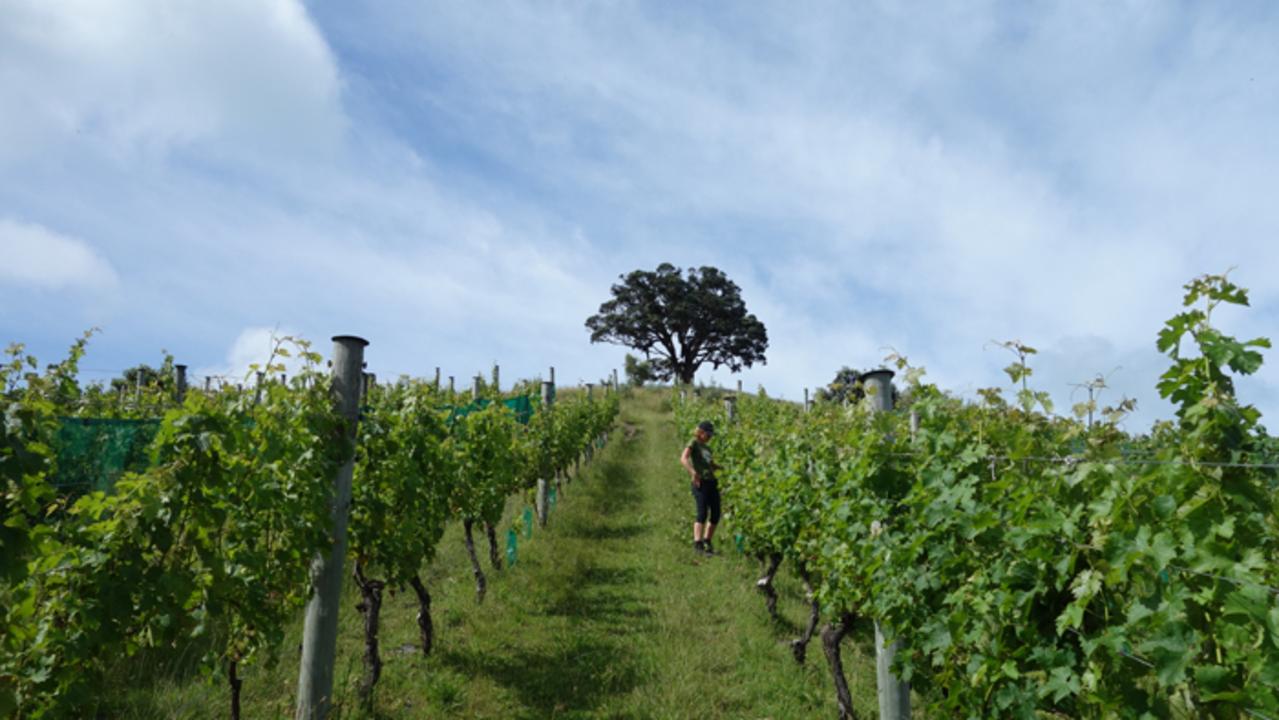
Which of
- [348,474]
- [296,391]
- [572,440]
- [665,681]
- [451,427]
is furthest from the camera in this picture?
[572,440]

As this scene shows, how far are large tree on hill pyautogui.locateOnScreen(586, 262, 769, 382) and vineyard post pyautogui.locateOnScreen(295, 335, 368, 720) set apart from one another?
1683 inches

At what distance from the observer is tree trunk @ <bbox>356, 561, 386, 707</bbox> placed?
4.12m

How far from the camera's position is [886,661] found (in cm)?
356

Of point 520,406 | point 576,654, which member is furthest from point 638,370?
point 576,654

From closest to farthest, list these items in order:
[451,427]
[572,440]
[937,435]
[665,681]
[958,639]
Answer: [958,639], [937,435], [665,681], [451,427], [572,440]

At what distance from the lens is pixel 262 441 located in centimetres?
316

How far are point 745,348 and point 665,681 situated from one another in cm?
4398

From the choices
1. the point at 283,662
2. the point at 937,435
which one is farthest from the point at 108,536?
the point at 937,435

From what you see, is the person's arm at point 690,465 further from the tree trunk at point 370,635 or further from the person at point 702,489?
the tree trunk at point 370,635

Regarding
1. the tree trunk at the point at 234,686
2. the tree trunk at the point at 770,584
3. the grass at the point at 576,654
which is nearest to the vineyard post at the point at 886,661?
the grass at the point at 576,654

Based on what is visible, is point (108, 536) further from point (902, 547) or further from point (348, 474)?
point (902, 547)

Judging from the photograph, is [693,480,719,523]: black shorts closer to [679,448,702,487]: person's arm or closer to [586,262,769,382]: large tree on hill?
[679,448,702,487]: person's arm

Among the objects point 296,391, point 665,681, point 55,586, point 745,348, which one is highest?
point 745,348

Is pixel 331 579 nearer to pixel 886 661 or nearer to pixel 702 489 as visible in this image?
pixel 886 661
